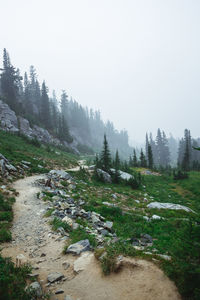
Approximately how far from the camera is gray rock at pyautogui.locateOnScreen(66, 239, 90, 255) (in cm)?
505

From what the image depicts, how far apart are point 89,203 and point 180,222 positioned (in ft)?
19.9

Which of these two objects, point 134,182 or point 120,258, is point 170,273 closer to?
point 120,258

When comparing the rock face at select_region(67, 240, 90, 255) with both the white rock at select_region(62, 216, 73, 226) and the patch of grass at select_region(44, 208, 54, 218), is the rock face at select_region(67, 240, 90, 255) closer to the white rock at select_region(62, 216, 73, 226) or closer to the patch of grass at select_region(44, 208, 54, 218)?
the white rock at select_region(62, 216, 73, 226)

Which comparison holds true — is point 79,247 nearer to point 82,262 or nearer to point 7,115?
point 82,262

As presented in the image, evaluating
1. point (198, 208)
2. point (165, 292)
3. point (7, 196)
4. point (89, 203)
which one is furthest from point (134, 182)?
point (165, 292)

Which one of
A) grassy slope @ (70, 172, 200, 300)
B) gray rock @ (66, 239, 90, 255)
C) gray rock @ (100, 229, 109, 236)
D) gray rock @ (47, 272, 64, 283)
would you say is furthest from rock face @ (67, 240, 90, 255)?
gray rock @ (100, 229, 109, 236)

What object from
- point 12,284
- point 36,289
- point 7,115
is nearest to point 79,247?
point 36,289

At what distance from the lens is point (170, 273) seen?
355 cm

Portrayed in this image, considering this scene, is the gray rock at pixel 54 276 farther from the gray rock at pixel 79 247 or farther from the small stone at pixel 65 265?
the gray rock at pixel 79 247

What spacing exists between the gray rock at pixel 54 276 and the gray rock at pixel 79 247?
103cm

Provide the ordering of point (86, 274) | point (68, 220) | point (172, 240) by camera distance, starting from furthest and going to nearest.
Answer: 1. point (68, 220)
2. point (172, 240)
3. point (86, 274)

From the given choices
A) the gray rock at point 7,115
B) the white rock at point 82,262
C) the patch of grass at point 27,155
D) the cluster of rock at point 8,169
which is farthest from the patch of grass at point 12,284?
the gray rock at point 7,115

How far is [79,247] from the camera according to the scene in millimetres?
5203

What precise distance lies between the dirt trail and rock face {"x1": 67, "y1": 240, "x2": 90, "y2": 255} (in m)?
0.19
